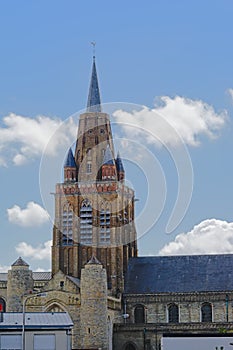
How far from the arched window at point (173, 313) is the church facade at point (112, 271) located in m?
0.14

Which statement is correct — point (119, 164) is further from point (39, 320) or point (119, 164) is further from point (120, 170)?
point (39, 320)

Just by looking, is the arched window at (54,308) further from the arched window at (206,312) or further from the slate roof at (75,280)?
the arched window at (206,312)

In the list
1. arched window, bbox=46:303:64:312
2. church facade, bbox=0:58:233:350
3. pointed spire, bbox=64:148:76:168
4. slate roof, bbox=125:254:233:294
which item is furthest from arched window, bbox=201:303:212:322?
pointed spire, bbox=64:148:76:168

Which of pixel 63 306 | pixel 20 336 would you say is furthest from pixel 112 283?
pixel 20 336

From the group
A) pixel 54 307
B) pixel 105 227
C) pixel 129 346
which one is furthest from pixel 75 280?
pixel 129 346

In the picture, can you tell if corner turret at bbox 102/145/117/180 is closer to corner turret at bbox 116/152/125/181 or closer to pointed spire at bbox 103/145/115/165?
pointed spire at bbox 103/145/115/165

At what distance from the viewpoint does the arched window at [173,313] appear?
114156mm

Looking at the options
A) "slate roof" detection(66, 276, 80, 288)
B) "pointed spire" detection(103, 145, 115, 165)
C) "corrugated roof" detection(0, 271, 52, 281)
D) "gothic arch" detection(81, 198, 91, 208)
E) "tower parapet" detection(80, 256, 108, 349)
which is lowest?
"tower parapet" detection(80, 256, 108, 349)

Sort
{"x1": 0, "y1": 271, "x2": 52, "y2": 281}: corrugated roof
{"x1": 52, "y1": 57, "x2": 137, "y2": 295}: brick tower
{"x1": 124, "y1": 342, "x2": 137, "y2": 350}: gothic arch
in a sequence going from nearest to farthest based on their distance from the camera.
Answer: {"x1": 124, "y1": 342, "x2": 137, "y2": 350}: gothic arch
{"x1": 52, "y1": 57, "x2": 137, "y2": 295}: brick tower
{"x1": 0, "y1": 271, "x2": 52, "y2": 281}: corrugated roof

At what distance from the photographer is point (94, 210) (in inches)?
4646

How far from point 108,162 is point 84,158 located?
12.7 ft

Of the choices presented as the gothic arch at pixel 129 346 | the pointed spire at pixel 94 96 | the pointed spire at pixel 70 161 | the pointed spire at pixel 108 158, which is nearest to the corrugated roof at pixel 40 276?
the pointed spire at pixel 70 161

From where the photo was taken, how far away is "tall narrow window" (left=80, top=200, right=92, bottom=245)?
118 metres

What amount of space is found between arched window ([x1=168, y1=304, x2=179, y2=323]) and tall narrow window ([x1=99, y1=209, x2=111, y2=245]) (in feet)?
37.1
